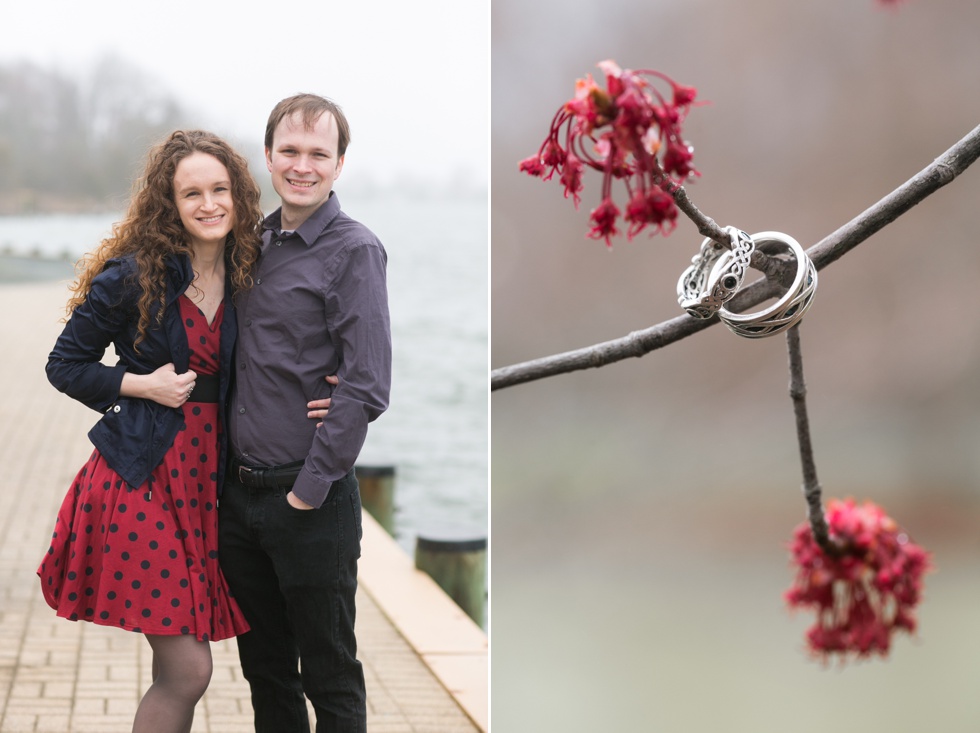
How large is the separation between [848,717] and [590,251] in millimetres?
2432

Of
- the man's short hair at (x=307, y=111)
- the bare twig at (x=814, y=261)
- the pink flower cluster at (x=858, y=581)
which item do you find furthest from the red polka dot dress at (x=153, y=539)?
the pink flower cluster at (x=858, y=581)

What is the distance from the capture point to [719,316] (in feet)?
3.17

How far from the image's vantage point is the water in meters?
6.97

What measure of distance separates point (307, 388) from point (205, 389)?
0.15m

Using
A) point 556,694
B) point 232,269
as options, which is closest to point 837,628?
point 232,269

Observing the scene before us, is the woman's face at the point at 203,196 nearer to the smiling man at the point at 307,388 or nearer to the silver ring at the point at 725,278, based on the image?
the smiling man at the point at 307,388

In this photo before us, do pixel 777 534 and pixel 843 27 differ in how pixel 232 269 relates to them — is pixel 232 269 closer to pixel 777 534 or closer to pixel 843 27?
pixel 843 27

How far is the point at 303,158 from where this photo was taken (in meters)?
1.60

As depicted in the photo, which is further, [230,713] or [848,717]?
[848,717]

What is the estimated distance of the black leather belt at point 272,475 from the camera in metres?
1.65

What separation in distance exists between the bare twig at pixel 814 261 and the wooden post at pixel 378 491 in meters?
3.51

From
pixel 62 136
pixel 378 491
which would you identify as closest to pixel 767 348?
pixel 378 491

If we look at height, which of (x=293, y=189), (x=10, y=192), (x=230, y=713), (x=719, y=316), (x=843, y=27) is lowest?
(x=230, y=713)

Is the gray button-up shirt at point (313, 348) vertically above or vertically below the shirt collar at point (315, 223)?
below
